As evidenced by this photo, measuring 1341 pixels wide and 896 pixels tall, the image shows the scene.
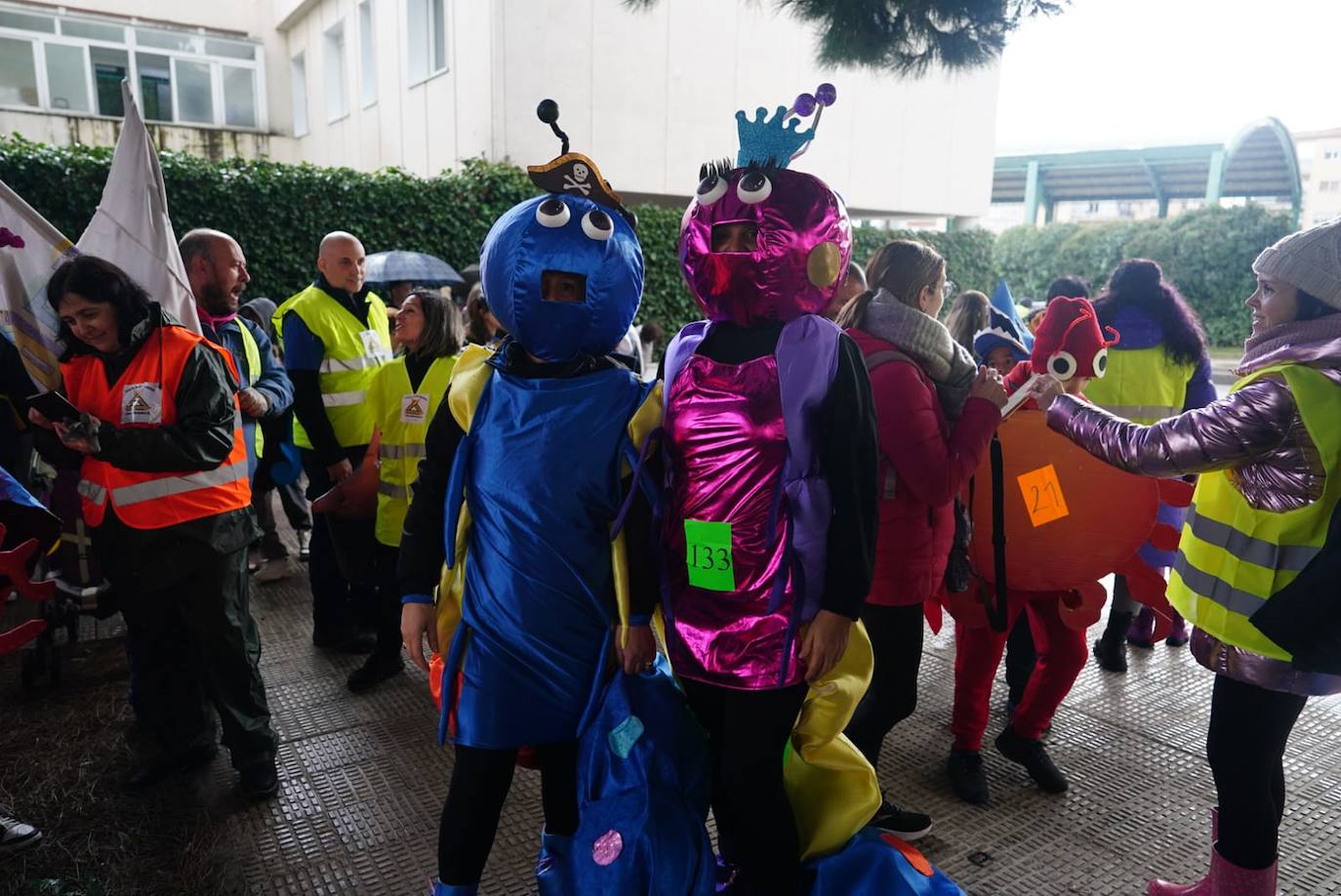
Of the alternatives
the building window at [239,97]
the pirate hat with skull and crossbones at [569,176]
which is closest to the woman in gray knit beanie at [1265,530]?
the pirate hat with skull and crossbones at [569,176]

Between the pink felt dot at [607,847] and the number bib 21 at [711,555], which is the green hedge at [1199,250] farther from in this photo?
the pink felt dot at [607,847]

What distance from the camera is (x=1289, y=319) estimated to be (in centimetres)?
217

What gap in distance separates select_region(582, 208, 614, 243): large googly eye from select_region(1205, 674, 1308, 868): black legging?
1.90 m

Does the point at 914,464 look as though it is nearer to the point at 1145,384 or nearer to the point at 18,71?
the point at 1145,384

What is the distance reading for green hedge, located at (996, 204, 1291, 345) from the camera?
18.4 meters

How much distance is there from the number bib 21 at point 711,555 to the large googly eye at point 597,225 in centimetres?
71

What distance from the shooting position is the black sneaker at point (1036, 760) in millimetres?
3119

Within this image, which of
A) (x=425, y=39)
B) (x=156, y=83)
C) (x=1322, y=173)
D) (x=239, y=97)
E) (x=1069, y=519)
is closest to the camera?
(x=1069, y=519)

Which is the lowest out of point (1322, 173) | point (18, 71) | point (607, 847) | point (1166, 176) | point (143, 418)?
point (607, 847)

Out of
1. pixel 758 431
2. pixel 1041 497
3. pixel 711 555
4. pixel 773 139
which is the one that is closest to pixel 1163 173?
pixel 1041 497

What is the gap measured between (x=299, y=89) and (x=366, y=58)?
3902mm

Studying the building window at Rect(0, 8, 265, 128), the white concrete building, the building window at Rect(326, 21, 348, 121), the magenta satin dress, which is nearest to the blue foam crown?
the magenta satin dress

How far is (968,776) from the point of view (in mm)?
3100

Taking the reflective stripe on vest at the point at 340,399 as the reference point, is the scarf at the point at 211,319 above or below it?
above
